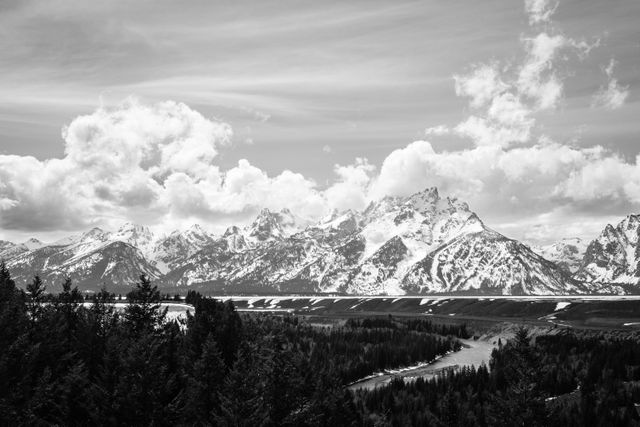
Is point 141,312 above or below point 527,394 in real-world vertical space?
above

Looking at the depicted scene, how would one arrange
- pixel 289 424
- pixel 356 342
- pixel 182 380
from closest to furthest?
1. pixel 289 424
2. pixel 182 380
3. pixel 356 342

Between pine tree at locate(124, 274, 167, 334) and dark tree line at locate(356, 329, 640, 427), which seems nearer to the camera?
dark tree line at locate(356, 329, 640, 427)

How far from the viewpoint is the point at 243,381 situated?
157 feet

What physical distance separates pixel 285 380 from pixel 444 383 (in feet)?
204

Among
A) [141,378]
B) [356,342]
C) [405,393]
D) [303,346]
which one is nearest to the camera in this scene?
[141,378]

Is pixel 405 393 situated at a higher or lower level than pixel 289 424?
lower

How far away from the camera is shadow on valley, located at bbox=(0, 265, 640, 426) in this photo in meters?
49.0

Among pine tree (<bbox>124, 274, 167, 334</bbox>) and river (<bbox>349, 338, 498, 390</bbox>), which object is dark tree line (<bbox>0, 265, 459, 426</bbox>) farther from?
river (<bbox>349, 338, 498, 390</bbox>)

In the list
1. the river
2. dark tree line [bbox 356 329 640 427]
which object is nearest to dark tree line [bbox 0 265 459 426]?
dark tree line [bbox 356 329 640 427]

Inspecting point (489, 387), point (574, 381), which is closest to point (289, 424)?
point (489, 387)

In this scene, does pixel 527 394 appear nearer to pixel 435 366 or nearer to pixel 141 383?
pixel 141 383

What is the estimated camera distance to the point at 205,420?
58.3 metres

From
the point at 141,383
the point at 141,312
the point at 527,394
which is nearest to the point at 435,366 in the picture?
the point at 141,312

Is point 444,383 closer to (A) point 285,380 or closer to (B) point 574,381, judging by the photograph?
(B) point 574,381
